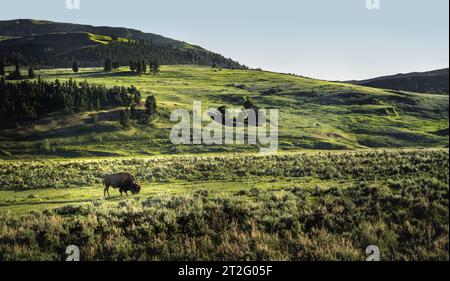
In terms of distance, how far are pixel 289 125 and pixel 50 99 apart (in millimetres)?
60936

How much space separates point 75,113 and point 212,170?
72.8m

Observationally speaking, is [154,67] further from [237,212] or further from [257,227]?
[257,227]

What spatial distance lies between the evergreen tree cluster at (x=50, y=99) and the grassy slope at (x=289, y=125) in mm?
4891

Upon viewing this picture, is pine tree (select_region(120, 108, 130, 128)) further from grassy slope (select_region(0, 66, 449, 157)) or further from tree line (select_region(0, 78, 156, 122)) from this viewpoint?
tree line (select_region(0, 78, 156, 122))

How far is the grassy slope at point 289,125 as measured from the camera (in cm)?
7794

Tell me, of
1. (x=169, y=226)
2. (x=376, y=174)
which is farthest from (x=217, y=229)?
(x=376, y=174)

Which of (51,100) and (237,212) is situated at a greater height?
(51,100)

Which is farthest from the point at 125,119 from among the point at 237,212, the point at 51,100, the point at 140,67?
the point at 140,67

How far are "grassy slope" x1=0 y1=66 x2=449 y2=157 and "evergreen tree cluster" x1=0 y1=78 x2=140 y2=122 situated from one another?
489cm

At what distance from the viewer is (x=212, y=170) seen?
1453 inches

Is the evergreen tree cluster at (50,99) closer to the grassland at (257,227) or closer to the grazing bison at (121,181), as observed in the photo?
the grazing bison at (121,181)

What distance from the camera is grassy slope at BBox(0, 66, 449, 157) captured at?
256 feet

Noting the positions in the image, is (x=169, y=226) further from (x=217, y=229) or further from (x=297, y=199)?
(x=297, y=199)

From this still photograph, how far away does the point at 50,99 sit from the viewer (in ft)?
338
